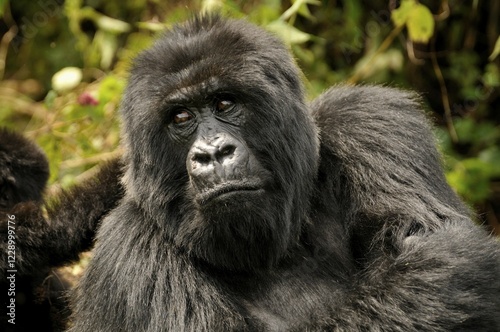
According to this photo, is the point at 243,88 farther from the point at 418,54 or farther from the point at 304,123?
the point at 418,54

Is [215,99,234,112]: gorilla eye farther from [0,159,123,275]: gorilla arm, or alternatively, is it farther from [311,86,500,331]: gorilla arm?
[0,159,123,275]: gorilla arm

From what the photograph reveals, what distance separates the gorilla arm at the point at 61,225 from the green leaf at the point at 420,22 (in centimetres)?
248

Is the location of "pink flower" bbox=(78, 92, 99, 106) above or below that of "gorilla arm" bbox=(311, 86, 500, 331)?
below

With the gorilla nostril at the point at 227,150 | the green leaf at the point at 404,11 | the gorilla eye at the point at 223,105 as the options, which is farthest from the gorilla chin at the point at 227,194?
the green leaf at the point at 404,11

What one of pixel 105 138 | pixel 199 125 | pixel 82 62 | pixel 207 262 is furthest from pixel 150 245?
pixel 82 62

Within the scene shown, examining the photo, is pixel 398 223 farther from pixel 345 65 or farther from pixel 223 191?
pixel 345 65

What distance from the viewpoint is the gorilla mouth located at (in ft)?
10.4

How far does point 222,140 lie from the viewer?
326cm

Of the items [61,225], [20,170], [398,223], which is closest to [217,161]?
[398,223]

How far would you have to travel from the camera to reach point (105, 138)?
6410 millimetres

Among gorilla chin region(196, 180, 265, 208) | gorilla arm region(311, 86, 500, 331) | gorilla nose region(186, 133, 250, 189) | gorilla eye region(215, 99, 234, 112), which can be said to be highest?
gorilla eye region(215, 99, 234, 112)

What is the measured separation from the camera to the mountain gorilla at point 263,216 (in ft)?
10.5

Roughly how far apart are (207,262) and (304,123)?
2.56ft

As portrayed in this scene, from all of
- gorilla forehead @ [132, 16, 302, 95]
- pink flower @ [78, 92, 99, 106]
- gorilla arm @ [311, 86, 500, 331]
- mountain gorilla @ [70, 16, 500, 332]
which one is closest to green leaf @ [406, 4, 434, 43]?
gorilla arm @ [311, 86, 500, 331]
